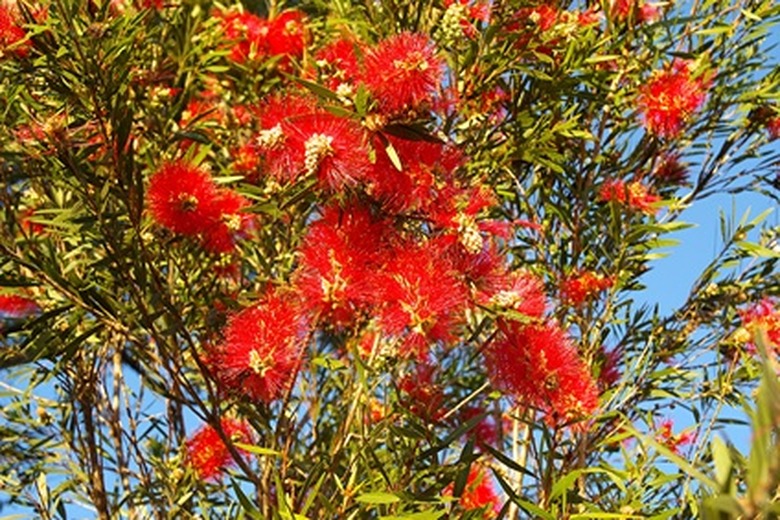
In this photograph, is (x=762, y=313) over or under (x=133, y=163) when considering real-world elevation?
under

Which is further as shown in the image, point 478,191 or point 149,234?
point 149,234

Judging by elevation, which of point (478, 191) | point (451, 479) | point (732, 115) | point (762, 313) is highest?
point (732, 115)

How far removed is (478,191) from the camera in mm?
1474

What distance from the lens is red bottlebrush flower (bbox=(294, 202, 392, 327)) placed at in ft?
4.48

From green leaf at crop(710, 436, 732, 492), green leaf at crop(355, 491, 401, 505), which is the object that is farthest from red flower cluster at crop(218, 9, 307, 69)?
green leaf at crop(710, 436, 732, 492)

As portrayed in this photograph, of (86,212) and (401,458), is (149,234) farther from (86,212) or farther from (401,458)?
(401,458)

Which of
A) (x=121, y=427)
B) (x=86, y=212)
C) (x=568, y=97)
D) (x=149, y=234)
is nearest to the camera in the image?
(x=86, y=212)

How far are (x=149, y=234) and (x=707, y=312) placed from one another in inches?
44.6

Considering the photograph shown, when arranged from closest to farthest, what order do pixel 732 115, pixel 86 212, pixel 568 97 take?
pixel 86 212, pixel 568 97, pixel 732 115

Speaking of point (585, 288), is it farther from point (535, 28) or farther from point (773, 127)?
point (773, 127)

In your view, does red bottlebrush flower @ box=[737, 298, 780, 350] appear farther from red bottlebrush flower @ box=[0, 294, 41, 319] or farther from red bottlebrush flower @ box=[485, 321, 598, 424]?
red bottlebrush flower @ box=[0, 294, 41, 319]

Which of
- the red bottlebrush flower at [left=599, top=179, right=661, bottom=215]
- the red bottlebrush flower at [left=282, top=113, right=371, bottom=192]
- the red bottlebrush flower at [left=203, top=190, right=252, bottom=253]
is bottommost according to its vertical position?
the red bottlebrush flower at [left=282, top=113, right=371, bottom=192]

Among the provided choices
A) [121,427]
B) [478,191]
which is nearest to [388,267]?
[478,191]

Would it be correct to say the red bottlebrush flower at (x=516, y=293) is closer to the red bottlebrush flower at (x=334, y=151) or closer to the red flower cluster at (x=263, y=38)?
the red bottlebrush flower at (x=334, y=151)
